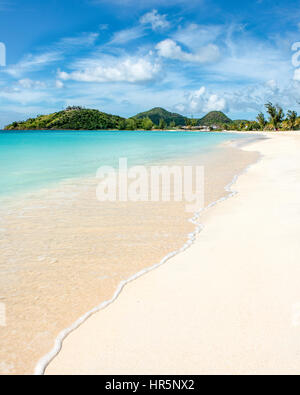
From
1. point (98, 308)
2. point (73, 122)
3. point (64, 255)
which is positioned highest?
point (73, 122)

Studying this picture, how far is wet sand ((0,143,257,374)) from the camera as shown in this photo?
2.91 metres

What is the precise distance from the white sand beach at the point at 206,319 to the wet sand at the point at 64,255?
33 cm

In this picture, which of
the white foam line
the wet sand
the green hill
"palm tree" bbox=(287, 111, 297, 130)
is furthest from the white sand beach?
the green hill

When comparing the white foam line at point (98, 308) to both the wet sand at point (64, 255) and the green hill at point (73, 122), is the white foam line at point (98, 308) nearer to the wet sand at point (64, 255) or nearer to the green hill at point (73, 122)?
the wet sand at point (64, 255)

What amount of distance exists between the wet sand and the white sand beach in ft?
1.07

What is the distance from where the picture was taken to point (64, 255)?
459 cm

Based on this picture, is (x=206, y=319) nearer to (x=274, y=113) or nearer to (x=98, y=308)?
(x=98, y=308)

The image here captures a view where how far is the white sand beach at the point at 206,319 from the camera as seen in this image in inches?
94.1

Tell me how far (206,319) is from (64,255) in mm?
2593

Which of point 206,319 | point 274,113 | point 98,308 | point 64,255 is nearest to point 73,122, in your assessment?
point 274,113

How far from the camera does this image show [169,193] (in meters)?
8.89

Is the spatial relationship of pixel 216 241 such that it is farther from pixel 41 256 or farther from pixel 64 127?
pixel 64 127

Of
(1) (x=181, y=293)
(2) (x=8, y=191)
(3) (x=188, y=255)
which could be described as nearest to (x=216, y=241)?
(3) (x=188, y=255)

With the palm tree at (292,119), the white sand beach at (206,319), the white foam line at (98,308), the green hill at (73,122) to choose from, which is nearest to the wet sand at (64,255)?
the white foam line at (98,308)
